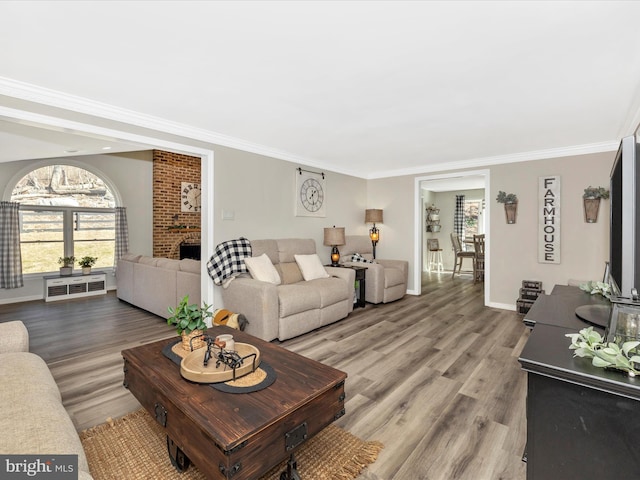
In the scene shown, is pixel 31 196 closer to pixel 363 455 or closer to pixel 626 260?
pixel 363 455

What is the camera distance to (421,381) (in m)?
2.49

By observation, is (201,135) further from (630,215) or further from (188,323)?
(630,215)

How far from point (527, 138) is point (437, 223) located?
17.6 ft

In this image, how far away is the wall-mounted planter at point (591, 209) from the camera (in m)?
3.96

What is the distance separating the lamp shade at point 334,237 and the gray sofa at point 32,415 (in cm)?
373

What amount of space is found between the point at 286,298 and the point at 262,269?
0.57 m

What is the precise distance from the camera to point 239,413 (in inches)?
50.8

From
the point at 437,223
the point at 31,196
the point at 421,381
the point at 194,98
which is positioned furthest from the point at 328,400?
the point at 437,223

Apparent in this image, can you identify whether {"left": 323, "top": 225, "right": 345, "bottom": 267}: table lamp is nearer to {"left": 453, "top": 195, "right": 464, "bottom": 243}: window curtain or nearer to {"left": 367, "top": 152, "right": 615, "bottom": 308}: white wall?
{"left": 367, "top": 152, "right": 615, "bottom": 308}: white wall

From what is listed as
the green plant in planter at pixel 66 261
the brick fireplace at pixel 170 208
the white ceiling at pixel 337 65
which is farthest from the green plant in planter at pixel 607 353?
the green plant in planter at pixel 66 261

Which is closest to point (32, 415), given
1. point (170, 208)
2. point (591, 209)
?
Result: point (591, 209)

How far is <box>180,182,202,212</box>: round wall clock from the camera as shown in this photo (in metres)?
6.61

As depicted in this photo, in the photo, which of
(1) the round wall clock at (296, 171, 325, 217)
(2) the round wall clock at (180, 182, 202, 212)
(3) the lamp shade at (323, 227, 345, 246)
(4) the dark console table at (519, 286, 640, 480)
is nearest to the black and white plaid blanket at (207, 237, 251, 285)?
(1) the round wall clock at (296, 171, 325, 217)

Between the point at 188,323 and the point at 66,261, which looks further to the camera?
the point at 66,261
